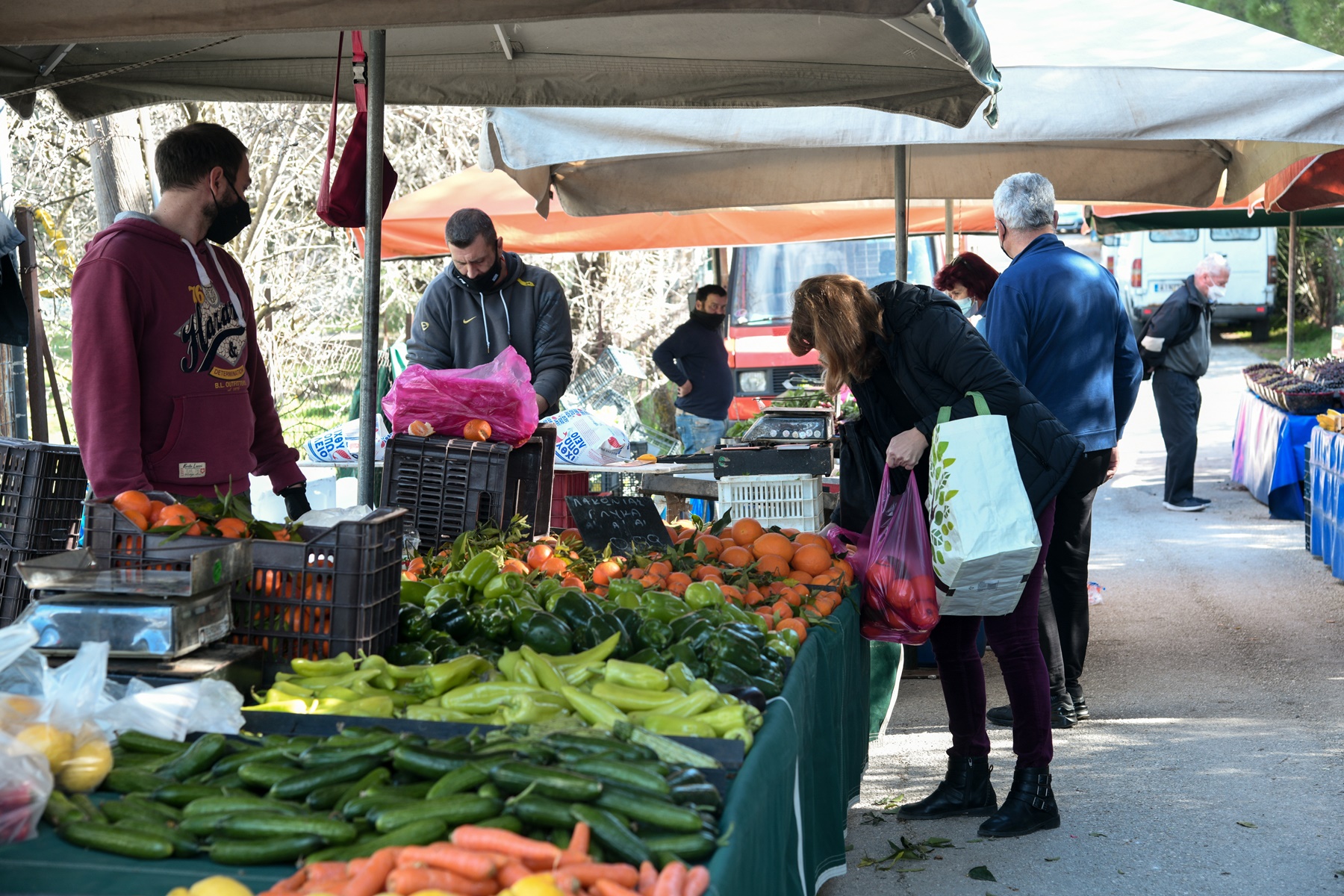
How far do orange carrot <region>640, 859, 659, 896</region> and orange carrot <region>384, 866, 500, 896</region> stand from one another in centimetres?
22

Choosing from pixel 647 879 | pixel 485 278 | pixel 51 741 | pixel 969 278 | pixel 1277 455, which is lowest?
pixel 647 879

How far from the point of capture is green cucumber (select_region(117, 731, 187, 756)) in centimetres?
218

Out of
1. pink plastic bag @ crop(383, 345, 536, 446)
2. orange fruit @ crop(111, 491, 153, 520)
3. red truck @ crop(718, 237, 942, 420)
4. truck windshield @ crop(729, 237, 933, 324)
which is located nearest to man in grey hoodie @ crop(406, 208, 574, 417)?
pink plastic bag @ crop(383, 345, 536, 446)

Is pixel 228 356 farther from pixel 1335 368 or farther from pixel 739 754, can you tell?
pixel 1335 368

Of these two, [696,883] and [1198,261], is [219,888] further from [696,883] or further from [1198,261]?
[1198,261]

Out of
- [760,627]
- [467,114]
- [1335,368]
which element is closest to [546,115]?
[760,627]

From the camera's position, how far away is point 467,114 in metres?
14.9

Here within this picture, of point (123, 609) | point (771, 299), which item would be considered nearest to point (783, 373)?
point (771, 299)

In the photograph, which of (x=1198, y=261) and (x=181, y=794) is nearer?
(x=181, y=794)

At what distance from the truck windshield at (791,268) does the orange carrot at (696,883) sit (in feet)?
34.3

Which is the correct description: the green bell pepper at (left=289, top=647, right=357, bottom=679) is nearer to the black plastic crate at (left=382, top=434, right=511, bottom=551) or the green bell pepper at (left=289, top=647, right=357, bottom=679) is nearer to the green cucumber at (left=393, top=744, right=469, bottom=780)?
the green cucumber at (left=393, top=744, right=469, bottom=780)

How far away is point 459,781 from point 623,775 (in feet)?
0.90

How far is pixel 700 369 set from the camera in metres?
11.1

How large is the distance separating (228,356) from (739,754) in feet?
7.80
